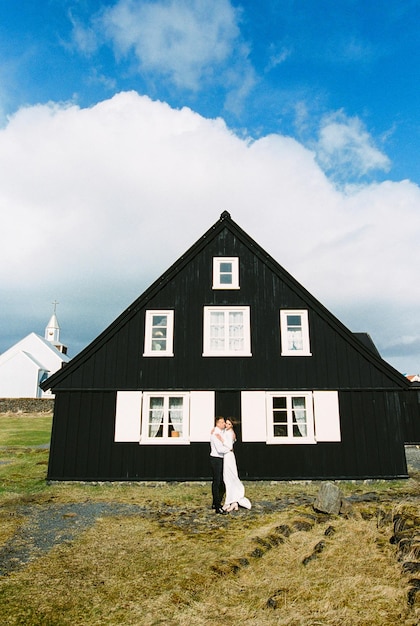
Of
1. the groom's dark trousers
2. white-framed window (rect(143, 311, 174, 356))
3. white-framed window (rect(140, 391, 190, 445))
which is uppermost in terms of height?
white-framed window (rect(143, 311, 174, 356))

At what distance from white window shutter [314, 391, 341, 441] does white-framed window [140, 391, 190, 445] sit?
4.61 meters

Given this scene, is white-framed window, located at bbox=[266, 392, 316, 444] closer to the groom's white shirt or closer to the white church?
the groom's white shirt

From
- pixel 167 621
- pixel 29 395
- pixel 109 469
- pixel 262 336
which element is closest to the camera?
pixel 167 621

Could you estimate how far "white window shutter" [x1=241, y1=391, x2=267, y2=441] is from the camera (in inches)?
547

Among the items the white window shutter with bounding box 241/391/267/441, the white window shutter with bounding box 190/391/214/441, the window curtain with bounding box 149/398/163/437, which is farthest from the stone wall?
the white window shutter with bounding box 241/391/267/441

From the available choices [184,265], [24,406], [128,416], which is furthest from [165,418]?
[24,406]

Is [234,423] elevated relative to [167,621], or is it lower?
elevated

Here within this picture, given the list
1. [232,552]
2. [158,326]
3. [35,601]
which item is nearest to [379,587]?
[232,552]

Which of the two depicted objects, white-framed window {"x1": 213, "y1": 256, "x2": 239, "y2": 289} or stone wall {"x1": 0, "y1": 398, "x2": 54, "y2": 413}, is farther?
stone wall {"x1": 0, "y1": 398, "x2": 54, "y2": 413}

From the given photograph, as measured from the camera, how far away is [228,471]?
34.6ft

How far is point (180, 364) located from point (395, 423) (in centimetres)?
795

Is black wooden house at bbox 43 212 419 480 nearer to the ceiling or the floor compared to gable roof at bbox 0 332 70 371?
nearer to the floor

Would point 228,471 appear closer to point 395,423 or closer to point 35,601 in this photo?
point 35,601

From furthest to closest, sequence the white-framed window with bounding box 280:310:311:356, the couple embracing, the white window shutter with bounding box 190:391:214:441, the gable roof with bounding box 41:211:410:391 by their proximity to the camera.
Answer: the white-framed window with bounding box 280:310:311:356 → the gable roof with bounding box 41:211:410:391 → the white window shutter with bounding box 190:391:214:441 → the couple embracing
